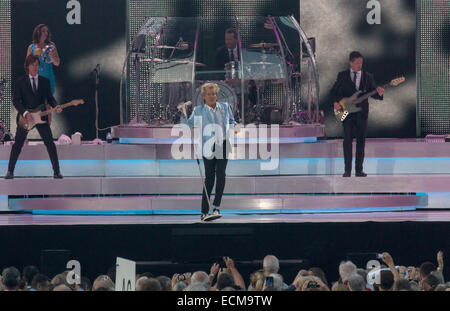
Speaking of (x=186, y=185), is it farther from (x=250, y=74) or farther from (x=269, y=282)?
(x=269, y=282)

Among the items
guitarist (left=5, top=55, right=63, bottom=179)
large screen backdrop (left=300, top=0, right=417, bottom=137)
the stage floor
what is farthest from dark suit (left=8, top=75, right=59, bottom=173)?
large screen backdrop (left=300, top=0, right=417, bottom=137)

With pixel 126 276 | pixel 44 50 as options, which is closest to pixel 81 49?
pixel 44 50

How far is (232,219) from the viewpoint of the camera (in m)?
9.30

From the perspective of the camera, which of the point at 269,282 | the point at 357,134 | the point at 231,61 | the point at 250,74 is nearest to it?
the point at 269,282

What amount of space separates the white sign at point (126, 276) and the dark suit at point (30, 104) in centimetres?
405

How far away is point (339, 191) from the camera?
1013 cm

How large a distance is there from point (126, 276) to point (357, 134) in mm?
4594

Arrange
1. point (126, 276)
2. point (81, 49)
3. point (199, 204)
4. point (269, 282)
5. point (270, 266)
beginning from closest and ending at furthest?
point (126, 276)
point (269, 282)
point (270, 266)
point (199, 204)
point (81, 49)

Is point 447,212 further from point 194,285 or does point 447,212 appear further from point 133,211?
point 194,285

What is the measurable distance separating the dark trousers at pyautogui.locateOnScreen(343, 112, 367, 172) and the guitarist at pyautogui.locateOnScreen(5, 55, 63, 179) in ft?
10.1

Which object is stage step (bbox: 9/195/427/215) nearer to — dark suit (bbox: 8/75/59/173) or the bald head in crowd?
dark suit (bbox: 8/75/59/173)
